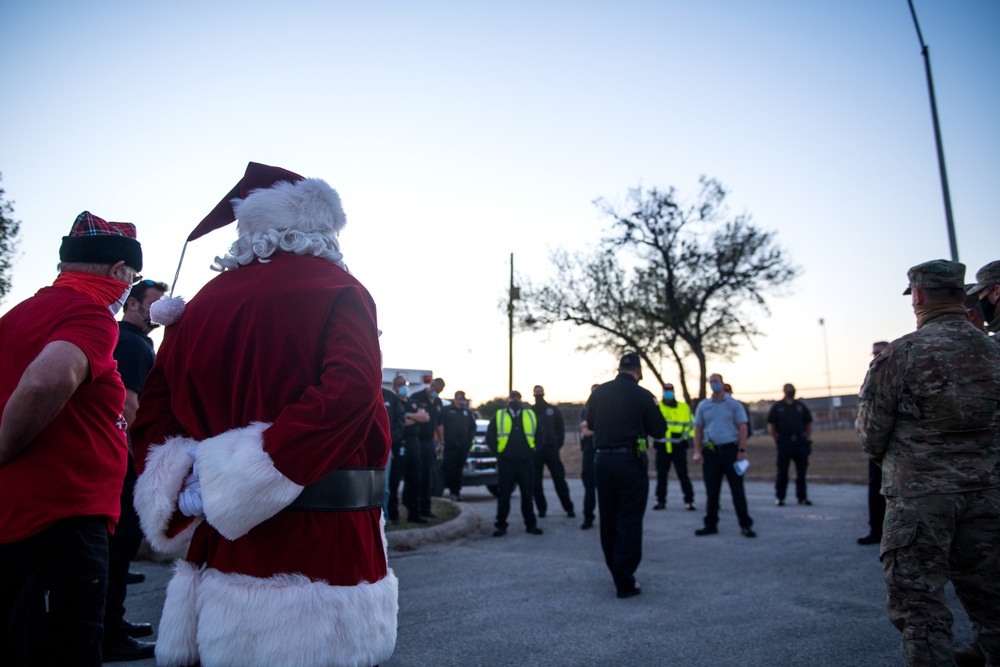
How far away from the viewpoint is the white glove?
6.82 ft

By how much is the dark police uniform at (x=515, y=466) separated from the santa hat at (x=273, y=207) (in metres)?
7.53

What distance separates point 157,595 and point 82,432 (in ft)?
12.6

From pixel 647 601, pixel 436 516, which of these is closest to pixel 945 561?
pixel 647 601

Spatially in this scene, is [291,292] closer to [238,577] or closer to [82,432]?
[238,577]

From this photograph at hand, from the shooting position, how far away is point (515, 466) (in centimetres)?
989

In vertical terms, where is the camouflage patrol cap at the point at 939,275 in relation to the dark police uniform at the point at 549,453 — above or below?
above

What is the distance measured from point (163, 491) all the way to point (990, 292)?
4.46 m

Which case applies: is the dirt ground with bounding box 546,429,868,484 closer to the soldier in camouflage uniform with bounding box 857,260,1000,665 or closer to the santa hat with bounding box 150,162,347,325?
the soldier in camouflage uniform with bounding box 857,260,1000,665

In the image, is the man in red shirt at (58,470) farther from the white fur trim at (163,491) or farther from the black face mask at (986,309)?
the black face mask at (986,309)

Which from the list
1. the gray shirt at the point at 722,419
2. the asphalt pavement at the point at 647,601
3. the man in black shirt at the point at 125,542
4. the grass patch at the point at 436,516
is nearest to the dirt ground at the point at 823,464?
the gray shirt at the point at 722,419

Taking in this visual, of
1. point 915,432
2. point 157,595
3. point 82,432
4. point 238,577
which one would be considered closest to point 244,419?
point 238,577

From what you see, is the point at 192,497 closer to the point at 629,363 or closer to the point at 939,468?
the point at 939,468

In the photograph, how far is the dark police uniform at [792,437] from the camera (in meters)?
11.6

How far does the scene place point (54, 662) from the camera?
7.80ft
